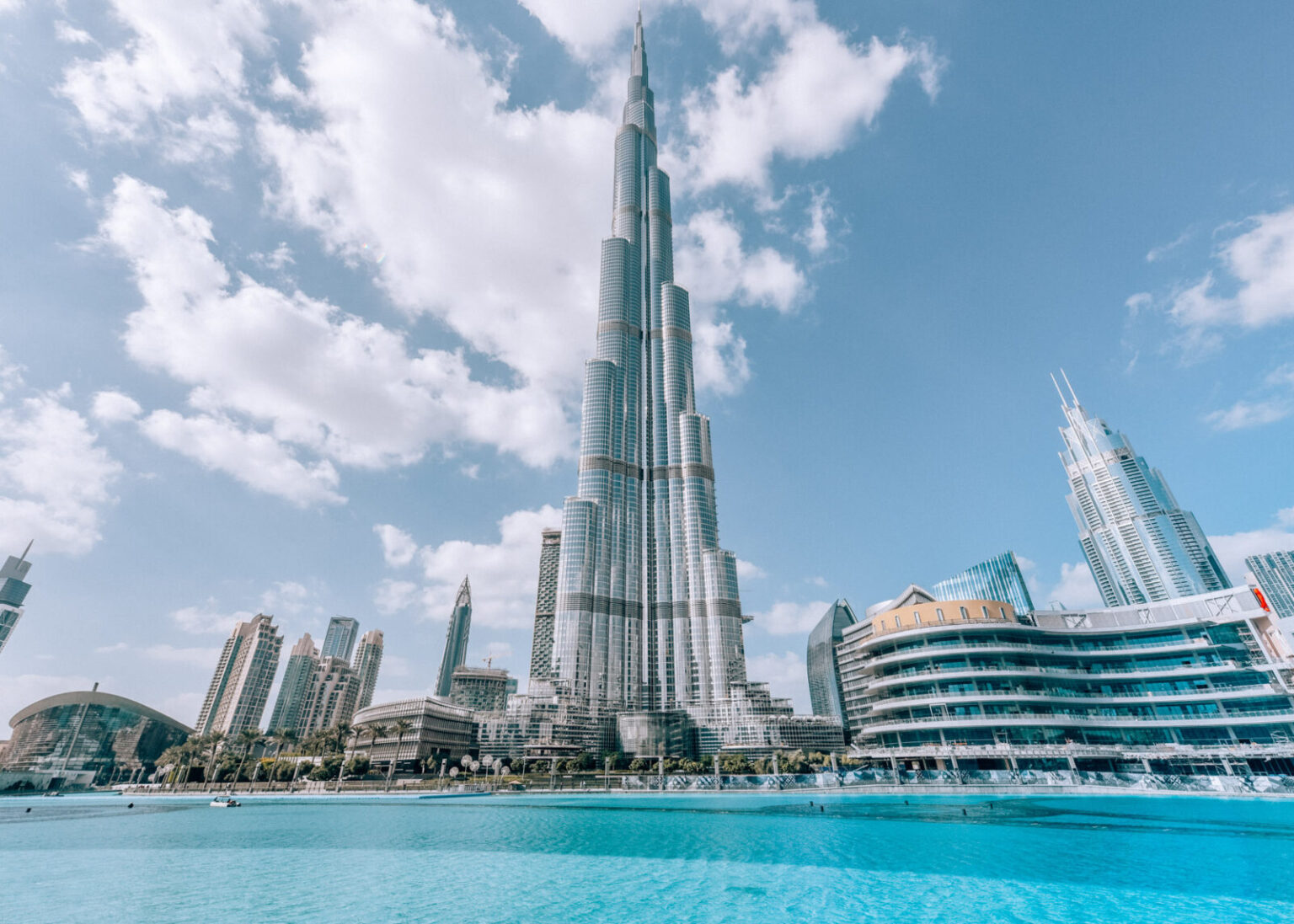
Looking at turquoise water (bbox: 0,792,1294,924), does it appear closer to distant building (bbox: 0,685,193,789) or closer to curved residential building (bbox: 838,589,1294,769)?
curved residential building (bbox: 838,589,1294,769)

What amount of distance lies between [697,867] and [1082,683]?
102 meters

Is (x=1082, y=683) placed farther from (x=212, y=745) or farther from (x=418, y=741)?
(x=212, y=745)

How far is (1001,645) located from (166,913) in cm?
11344

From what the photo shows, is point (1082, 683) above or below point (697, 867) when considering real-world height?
above

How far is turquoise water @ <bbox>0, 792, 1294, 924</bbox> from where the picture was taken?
2717cm

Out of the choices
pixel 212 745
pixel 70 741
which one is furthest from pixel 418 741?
pixel 70 741

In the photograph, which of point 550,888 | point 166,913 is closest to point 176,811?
point 166,913

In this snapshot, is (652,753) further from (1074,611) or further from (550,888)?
(550,888)

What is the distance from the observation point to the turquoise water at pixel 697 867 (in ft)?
89.1

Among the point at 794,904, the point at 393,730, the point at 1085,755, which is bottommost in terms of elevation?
the point at 794,904

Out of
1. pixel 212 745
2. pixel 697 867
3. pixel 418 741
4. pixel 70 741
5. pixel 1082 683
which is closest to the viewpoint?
pixel 697 867

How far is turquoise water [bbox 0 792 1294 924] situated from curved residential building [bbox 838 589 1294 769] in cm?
3351

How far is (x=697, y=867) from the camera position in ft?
119

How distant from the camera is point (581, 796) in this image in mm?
90812
